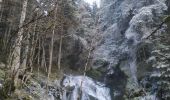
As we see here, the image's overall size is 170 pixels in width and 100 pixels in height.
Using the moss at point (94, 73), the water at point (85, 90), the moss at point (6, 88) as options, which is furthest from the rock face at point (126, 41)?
the moss at point (6, 88)

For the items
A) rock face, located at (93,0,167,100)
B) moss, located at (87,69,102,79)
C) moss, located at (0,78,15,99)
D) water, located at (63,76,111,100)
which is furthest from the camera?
moss, located at (87,69,102,79)

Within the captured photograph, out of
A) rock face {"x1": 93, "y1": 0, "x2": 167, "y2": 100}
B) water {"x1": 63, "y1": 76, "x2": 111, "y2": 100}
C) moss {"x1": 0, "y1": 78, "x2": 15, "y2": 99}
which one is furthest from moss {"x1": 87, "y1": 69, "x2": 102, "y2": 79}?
moss {"x1": 0, "y1": 78, "x2": 15, "y2": 99}

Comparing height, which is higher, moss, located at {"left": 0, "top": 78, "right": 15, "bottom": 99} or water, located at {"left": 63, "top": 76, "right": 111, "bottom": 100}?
moss, located at {"left": 0, "top": 78, "right": 15, "bottom": 99}

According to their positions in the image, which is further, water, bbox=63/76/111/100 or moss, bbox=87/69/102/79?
moss, bbox=87/69/102/79

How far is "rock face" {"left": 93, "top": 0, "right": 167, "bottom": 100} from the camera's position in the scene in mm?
23219

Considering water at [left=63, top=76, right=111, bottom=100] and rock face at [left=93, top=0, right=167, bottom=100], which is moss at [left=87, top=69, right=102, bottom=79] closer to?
rock face at [left=93, top=0, right=167, bottom=100]

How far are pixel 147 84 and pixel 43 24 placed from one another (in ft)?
55.2

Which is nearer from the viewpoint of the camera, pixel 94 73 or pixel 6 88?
pixel 6 88

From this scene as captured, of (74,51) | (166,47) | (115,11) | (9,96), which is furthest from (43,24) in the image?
(115,11)

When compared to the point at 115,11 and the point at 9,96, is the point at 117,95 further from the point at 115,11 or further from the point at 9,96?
the point at 9,96

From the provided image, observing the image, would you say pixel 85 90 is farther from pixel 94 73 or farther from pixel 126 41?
pixel 126 41

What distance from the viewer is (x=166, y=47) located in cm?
1922

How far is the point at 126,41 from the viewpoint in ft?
88.3

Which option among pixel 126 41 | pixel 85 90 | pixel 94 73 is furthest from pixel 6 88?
pixel 94 73
